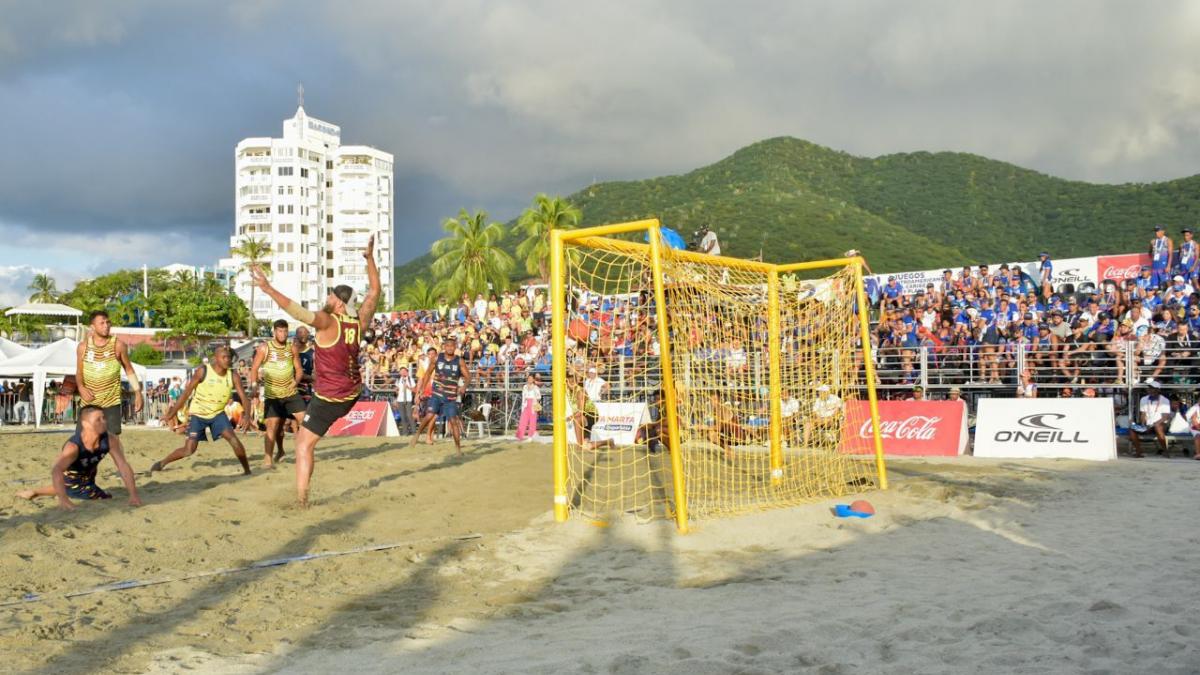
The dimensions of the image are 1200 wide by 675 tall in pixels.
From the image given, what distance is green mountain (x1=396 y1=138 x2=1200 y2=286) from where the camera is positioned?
6316 centimetres

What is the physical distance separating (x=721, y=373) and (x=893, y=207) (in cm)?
8410

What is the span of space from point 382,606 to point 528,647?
4.18 feet

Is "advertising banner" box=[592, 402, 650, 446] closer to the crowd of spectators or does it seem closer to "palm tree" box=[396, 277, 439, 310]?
the crowd of spectators

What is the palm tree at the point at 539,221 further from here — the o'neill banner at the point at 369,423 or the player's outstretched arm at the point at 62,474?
the player's outstretched arm at the point at 62,474

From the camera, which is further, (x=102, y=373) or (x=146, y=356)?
(x=146, y=356)

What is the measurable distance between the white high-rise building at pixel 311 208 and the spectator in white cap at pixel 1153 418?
81.1 m

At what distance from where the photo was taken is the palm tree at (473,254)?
54188 mm

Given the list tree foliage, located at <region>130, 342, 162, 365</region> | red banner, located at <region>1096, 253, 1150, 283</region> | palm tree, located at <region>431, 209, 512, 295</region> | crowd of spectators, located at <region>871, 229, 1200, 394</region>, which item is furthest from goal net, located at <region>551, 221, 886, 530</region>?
tree foliage, located at <region>130, 342, 162, 365</region>

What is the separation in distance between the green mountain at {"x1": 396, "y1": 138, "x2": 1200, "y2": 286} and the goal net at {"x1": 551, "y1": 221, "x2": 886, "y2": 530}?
44630 mm

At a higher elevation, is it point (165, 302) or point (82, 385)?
point (165, 302)

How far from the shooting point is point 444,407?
1440 cm

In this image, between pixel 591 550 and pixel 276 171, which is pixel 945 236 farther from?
pixel 591 550

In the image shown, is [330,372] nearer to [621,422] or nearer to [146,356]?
[621,422]

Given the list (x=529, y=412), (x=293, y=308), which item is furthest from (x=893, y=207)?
(x=293, y=308)
